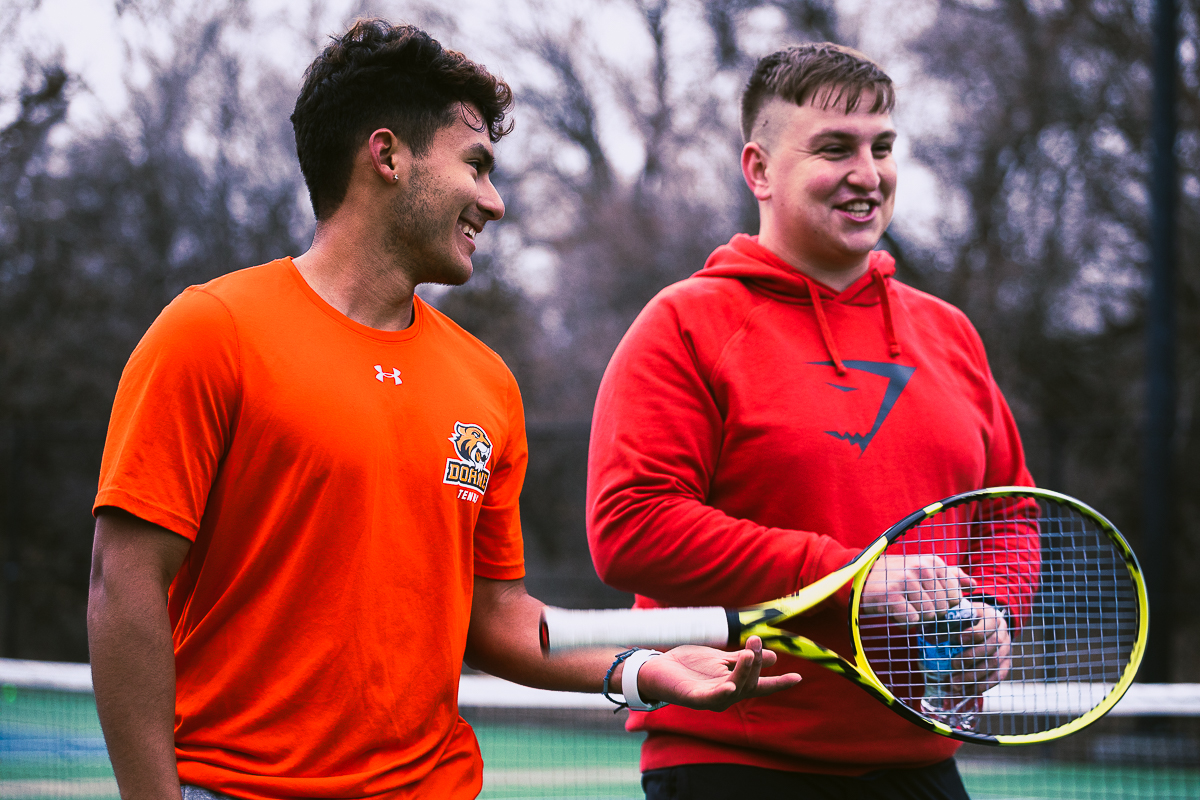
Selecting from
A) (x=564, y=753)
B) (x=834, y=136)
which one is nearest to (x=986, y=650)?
(x=834, y=136)

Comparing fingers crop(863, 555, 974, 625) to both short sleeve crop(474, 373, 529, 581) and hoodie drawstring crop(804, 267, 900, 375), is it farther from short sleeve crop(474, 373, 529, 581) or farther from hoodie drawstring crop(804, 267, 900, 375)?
short sleeve crop(474, 373, 529, 581)

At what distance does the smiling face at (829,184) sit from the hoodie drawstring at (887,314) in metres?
0.06

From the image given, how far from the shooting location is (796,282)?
250cm

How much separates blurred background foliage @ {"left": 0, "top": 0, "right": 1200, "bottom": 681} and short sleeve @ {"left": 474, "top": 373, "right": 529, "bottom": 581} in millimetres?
7178

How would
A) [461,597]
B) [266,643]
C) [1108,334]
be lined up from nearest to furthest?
[266,643]
[461,597]
[1108,334]

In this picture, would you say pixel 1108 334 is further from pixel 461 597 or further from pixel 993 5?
pixel 461 597

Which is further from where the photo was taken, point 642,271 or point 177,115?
point 642,271

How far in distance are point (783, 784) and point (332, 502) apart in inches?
42.7

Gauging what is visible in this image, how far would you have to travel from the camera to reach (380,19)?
7.23 feet

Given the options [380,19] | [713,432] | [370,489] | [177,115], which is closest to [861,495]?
[713,432]

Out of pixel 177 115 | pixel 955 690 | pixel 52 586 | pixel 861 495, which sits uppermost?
pixel 177 115

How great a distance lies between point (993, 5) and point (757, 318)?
991 cm

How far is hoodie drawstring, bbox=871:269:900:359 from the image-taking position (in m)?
2.49

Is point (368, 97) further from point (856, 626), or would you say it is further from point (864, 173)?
point (856, 626)
